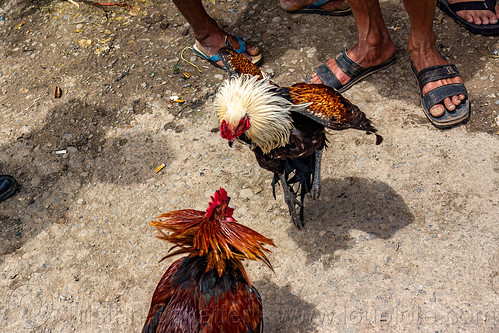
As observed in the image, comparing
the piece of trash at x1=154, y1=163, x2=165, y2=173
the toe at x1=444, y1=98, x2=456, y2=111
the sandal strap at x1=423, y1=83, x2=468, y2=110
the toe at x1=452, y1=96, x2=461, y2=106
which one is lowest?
the piece of trash at x1=154, y1=163, x2=165, y2=173

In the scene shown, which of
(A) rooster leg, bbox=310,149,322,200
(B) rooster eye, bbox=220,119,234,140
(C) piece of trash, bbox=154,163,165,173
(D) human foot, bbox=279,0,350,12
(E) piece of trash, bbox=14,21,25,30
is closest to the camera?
(B) rooster eye, bbox=220,119,234,140

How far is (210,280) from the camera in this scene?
6.56 feet

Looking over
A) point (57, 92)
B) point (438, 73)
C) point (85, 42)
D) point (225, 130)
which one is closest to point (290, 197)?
point (225, 130)

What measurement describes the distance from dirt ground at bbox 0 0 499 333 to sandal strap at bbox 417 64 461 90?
189 millimetres

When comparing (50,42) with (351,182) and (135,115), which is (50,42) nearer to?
(135,115)

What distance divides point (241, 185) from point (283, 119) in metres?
1.00

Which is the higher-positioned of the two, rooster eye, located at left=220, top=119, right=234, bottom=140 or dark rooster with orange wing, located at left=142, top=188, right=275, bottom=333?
rooster eye, located at left=220, top=119, right=234, bottom=140

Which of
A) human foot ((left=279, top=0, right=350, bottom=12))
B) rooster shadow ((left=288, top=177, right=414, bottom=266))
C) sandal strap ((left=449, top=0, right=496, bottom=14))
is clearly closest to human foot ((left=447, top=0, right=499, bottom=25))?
sandal strap ((left=449, top=0, right=496, bottom=14))

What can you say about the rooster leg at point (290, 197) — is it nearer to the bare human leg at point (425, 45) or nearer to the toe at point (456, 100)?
the bare human leg at point (425, 45)

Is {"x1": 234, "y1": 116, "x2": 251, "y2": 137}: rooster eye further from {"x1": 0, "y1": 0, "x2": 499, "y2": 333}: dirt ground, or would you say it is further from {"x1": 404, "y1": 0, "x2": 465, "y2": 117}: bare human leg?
{"x1": 404, "y1": 0, "x2": 465, "y2": 117}: bare human leg

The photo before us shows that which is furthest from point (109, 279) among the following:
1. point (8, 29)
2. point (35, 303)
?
point (8, 29)

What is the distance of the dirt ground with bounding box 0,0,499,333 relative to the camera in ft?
8.14

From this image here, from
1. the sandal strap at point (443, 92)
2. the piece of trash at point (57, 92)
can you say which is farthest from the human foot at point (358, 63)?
the piece of trash at point (57, 92)

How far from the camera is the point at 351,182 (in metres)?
2.98
